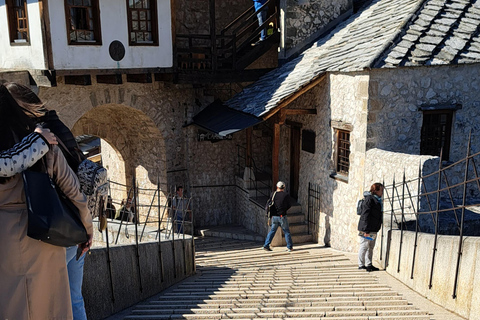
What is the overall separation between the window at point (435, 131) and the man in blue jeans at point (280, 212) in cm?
309

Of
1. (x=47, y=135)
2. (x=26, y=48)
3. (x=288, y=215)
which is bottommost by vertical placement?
(x=288, y=215)

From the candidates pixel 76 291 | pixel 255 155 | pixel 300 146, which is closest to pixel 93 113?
pixel 255 155

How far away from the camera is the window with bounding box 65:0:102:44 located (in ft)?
35.3

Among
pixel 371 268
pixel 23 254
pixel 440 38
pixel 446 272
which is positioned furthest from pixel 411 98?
pixel 23 254

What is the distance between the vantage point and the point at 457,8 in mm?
10281

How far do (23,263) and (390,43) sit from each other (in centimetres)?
847

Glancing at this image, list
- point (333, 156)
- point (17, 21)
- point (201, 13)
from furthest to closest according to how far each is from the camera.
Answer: point (201, 13) → point (17, 21) → point (333, 156)

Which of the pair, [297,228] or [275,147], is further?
[297,228]

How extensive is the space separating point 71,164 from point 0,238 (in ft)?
2.42

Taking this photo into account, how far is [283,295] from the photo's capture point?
592 cm

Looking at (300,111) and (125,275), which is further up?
(300,111)

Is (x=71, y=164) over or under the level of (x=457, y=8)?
under

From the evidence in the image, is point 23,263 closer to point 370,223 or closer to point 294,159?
point 370,223

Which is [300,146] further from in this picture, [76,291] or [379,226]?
[76,291]
